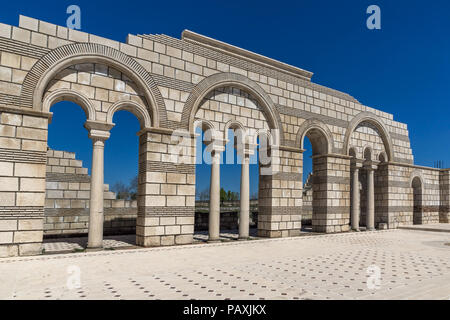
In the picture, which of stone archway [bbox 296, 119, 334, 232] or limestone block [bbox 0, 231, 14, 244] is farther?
stone archway [bbox 296, 119, 334, 232]

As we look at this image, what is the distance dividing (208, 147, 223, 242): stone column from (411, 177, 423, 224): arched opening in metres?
15.5

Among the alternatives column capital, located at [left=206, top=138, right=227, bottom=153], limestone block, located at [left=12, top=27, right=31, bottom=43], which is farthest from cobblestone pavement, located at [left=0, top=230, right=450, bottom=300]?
limestone block, located at [left=12, top=27, right=31, bottom=43]

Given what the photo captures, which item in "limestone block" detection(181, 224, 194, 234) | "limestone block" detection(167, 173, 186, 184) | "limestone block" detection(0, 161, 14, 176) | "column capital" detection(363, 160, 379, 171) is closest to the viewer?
"limestone block" detection(0, 161, 14, 176)

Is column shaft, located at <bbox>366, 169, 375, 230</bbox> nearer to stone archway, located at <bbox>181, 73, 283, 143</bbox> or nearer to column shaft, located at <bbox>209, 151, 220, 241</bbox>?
stone archway, located at <bbox>181, 73, 283, 143</bbox>

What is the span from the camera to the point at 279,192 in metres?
13.8

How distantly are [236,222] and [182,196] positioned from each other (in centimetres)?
734

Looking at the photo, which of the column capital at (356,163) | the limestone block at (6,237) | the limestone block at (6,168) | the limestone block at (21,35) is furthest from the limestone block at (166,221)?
the column capital at (356,163)

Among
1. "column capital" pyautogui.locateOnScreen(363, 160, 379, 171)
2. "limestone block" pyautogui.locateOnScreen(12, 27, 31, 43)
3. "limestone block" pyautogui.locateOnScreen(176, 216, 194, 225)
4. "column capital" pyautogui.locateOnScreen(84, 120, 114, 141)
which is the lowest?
"limestone block" pyautogui.locateOnScreen(176, 216, 194, 225)

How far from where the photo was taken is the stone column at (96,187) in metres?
9.84

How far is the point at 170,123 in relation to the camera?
1129cm

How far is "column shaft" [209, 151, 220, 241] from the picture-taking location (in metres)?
12.0

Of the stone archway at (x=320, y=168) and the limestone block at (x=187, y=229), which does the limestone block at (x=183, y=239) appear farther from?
the stone archway at (x=320, y=168)

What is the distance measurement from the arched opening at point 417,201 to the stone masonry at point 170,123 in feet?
17.2
